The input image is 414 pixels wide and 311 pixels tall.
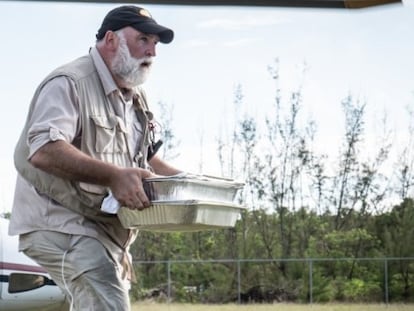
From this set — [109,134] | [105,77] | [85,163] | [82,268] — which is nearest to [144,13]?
[105,77]

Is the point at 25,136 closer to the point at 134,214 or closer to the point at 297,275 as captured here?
the point at 134,214

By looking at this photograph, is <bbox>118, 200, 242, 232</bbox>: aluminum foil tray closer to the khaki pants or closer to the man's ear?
the khaki pants

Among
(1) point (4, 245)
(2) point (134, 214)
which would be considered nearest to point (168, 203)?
(2) point (134, 214)

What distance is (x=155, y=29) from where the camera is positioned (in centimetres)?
218

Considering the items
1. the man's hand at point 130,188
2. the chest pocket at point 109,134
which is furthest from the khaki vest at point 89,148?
the man's hand at point 130,188

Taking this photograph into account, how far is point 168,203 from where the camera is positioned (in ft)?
6.70

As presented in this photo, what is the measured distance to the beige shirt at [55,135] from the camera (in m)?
2.08

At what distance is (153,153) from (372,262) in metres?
11.0

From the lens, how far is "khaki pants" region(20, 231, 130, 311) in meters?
2.12

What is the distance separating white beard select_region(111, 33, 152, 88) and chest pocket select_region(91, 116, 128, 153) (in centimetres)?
→ 9

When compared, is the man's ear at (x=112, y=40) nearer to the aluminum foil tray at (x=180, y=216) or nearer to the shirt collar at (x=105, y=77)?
the shirt collar at (x=105, y=77)

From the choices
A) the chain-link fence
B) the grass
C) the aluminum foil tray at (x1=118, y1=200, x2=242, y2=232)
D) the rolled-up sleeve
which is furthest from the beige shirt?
the chain-link fence

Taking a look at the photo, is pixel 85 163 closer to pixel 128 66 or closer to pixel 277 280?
pixel 128 66

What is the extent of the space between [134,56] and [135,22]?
68 mm
